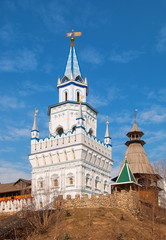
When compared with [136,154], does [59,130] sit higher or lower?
higher

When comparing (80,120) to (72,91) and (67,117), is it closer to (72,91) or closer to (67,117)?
(67,117)

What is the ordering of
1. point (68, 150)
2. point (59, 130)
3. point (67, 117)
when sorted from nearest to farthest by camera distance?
1. point (68, 150)
2. point (67, 117)
3. point (59, 130)

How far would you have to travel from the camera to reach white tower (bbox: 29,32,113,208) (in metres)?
36.9

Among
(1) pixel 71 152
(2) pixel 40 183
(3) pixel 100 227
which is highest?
(1) pixel 71 152

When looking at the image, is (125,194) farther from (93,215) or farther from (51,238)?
(51,238)

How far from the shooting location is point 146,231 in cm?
2738

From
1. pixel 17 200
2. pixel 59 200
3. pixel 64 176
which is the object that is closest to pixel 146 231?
pixel 59 200

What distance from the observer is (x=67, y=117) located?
4109 centimetres

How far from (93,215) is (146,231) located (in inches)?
168

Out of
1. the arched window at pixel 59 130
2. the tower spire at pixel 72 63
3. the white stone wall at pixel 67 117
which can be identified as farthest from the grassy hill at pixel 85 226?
the tower spire at pixel 72 63

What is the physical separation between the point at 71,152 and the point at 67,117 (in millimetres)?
5074

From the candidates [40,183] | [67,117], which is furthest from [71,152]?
[67,117]

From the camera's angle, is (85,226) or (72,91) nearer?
(85,226)

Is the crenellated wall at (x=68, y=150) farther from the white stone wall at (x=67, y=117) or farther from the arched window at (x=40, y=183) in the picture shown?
the white stone wall at (x=67, y=117)
